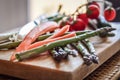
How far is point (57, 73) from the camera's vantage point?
633 mm

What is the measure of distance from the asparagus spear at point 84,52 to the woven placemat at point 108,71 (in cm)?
7

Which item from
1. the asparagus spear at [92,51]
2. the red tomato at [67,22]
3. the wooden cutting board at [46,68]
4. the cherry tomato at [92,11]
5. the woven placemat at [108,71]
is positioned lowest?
the woven placemat at [108,71]

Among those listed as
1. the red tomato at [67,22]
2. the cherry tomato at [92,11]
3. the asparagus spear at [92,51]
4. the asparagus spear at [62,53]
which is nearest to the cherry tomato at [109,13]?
the cherry tomato at [92,11]

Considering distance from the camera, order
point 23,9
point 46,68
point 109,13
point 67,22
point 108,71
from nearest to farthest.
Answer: point 46,68, point 108,71, point 67,22, point 109,13, point 23,9

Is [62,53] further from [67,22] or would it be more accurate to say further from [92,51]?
[67,22]

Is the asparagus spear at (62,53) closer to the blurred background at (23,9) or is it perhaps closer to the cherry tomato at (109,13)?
the cherry tomato at (109,13)

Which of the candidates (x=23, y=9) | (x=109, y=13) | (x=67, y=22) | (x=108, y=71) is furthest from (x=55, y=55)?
(x=23, y=9)

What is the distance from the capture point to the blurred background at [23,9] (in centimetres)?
139

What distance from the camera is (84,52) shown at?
723mm

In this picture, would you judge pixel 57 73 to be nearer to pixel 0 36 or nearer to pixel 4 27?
pixel 0 36

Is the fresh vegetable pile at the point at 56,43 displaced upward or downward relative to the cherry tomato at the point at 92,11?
downward

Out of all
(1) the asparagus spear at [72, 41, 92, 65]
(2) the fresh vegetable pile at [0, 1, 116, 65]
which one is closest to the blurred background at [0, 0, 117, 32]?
(2) the fresh vegetable pile at [0, 1, 116, 65]

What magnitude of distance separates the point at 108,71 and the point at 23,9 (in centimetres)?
84

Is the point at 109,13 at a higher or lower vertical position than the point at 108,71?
higher
